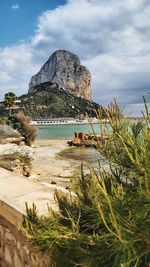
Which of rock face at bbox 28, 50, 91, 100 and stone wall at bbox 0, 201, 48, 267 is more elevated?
rock face at bbox 28, 50, 91, 100

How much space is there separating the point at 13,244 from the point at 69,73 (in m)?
174

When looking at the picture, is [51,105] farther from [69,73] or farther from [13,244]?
[13,244]

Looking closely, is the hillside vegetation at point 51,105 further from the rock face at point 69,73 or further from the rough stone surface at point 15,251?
the rough stone surface at point 15,251

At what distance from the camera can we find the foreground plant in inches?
81.2

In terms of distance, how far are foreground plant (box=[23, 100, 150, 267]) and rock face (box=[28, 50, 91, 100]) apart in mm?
162606

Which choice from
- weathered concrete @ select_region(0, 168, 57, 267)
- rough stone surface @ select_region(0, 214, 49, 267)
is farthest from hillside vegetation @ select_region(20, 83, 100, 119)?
rough stone surface @ select_region(0, 214, 49, 267)

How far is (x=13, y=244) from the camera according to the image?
3768 mm

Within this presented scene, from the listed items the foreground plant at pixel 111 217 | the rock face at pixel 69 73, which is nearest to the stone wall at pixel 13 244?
the foreground plant at pixel 111 217

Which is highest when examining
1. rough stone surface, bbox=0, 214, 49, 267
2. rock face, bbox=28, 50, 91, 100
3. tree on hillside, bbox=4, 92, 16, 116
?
rock face, bbox=28, 50, 91, 100

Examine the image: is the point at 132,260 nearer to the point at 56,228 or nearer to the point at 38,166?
the point at 56,228

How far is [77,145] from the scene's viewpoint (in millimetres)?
29953

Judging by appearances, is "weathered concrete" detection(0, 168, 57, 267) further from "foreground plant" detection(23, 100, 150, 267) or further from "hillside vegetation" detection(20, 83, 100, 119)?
"hillside vegetation" detection(20, 83, 100, 119)

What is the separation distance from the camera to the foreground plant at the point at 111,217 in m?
2.06

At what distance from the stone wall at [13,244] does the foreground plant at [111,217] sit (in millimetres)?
322
